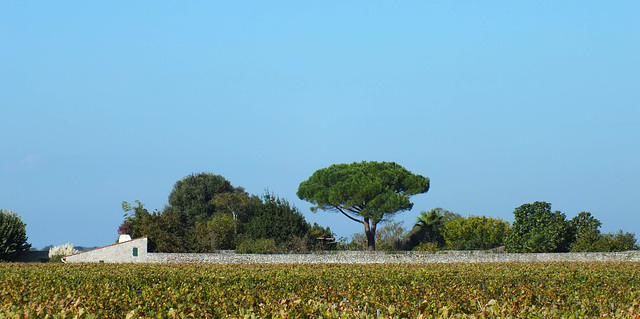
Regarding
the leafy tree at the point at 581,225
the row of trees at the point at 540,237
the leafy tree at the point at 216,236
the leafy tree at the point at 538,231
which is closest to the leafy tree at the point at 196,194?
the leafy tree at the point at 216,236

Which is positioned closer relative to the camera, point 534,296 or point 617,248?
point 534,296

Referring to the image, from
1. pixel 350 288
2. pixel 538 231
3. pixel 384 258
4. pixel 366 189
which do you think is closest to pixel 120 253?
pixel 384 258

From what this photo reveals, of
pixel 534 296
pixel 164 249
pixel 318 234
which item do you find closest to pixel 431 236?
pixel 318 234

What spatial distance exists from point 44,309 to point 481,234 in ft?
149

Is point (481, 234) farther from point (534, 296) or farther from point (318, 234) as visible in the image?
point (534, 296)

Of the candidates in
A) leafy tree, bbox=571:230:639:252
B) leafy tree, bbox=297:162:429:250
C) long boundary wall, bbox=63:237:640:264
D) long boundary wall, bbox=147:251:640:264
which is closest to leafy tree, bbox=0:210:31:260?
long boundary wall, bbox=63:237:640:264

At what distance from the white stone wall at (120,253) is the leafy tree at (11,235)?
6.00 metres

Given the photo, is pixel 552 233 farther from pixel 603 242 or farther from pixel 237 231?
pixel 237 231

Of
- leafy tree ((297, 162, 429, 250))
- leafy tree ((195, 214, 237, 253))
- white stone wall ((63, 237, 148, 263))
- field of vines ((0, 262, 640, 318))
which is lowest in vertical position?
field of vines ((0, 262, 640, 318))

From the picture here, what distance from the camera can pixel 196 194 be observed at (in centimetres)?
6234

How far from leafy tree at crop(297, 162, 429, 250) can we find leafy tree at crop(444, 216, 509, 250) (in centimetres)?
405

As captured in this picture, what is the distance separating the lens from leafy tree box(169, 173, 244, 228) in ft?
202

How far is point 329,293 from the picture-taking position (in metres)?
12.5

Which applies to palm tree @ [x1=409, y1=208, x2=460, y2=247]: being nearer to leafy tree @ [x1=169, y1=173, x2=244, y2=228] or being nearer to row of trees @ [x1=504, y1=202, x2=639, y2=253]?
row of trees @ [x1=504, y1=202, x2=639, y2=253]
